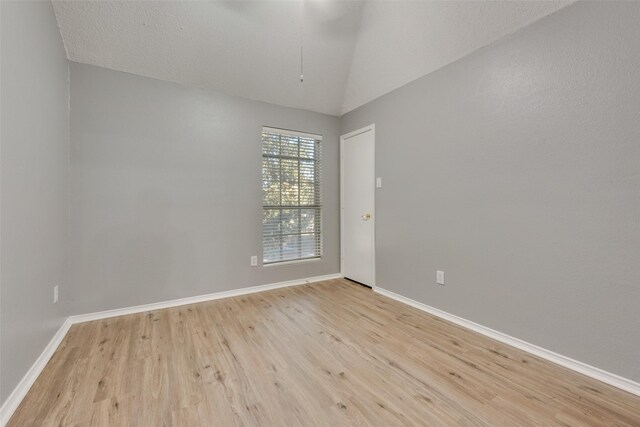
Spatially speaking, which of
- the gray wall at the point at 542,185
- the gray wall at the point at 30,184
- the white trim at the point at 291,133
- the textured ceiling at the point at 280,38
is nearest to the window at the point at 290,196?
the white trim at the point at 291,133

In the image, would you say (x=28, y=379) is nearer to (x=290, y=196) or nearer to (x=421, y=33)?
(x=290, y=196)

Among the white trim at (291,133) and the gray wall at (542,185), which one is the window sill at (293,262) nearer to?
the gray wall at (542,185)

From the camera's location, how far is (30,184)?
67.7 inches

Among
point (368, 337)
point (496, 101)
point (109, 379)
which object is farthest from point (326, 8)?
point (109, 379)

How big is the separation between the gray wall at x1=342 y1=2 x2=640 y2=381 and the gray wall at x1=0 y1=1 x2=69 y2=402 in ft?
9.93

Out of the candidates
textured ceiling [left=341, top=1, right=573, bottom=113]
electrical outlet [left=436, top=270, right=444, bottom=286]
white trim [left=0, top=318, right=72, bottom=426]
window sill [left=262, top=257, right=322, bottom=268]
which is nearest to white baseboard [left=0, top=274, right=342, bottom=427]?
white trim [left=0, top=318, right=72, bottom=426]

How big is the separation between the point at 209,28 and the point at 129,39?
0.72 meters

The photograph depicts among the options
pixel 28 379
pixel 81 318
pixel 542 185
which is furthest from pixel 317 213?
pixel 28 379

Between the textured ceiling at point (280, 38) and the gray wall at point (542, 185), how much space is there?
0.22 metres

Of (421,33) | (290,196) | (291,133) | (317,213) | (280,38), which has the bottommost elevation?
(317,213)

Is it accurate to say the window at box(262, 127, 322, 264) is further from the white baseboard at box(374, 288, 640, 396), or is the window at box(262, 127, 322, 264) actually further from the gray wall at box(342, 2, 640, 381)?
the white baseboard at box(374, 288, 640, 396)

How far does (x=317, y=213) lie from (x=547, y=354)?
2.77 m

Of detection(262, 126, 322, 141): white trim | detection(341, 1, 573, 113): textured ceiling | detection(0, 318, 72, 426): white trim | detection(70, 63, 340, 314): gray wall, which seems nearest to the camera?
detection(0, 318, 72, 426): white trim

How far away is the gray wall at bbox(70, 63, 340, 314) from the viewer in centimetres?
256
